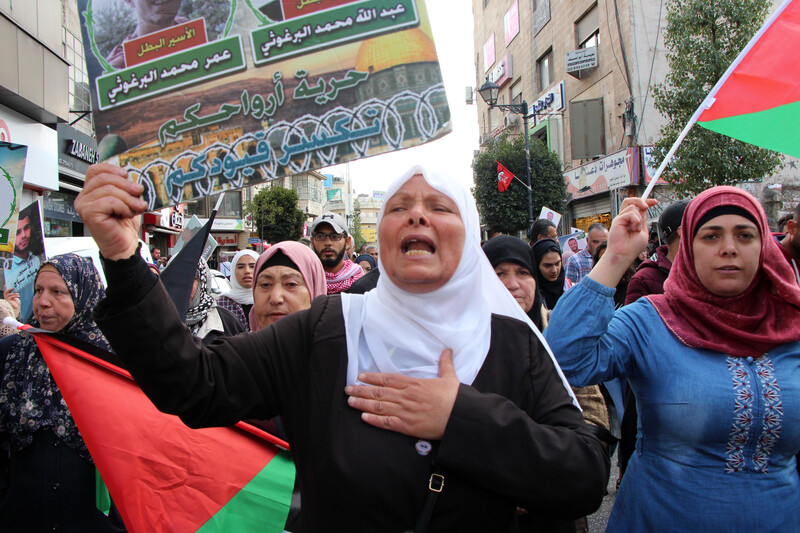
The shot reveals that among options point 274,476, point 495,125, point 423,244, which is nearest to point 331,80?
point 423,244

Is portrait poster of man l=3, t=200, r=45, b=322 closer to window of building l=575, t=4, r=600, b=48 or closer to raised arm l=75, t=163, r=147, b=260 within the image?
raised arm l=75, t=163, r=147, b=260

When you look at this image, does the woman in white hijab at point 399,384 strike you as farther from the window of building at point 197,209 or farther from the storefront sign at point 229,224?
the storefront sign at point 229,224

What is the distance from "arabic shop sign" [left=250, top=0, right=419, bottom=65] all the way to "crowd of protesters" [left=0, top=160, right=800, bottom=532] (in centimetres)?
40

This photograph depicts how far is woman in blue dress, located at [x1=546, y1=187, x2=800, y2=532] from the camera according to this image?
1.73 metres

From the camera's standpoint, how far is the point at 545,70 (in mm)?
23938

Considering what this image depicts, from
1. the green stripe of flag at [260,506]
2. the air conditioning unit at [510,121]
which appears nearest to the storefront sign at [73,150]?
the green stripe of flag at [260,506]

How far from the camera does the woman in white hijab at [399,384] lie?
119 centimetres

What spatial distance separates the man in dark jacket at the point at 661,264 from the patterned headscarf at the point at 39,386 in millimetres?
3116

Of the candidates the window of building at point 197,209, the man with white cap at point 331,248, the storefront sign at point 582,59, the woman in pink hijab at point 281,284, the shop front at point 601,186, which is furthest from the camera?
the window of building at point 197,209

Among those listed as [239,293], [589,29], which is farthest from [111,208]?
[589,29]

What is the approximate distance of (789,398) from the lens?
1.74 meters

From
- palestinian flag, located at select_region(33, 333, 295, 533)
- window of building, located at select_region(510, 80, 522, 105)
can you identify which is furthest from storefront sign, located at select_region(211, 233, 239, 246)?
palestinian flag, located at select_region(33, 333, 295, 533)

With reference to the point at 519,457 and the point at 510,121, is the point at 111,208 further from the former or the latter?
the point at 510,121

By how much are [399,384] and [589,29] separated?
71.5ft
